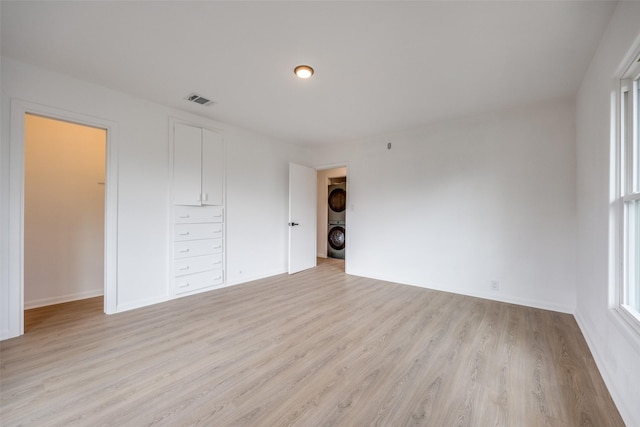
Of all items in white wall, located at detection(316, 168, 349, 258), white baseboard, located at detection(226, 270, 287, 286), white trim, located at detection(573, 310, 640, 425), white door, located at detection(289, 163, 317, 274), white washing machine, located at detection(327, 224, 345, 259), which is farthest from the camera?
white wall, located at detection(316, 168, 349, 258)

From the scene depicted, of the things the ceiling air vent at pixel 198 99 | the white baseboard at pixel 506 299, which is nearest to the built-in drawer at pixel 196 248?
the ceiling air vent at pixel 198 99

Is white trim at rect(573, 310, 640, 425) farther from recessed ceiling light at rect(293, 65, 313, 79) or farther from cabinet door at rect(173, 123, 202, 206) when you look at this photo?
cabinet door at rect(173, 123, 202, 206)

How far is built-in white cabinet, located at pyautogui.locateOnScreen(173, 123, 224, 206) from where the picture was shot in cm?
326

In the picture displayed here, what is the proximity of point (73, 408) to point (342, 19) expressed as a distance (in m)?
2.90

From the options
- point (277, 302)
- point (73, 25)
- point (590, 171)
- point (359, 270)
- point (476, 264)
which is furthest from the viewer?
point (359, 270)

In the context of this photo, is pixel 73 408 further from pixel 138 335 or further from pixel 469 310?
pixel 469 310

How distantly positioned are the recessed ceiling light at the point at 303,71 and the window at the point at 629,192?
7.01ft

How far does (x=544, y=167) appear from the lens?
2920mm

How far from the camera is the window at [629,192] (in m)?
1.46

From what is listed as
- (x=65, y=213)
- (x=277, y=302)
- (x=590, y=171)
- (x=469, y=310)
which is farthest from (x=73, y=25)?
(x=469, y=310)

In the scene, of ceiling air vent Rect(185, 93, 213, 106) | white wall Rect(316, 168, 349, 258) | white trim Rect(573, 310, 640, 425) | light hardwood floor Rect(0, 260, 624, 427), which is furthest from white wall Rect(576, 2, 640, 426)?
white wall Rect(316, 168, 349, 258)

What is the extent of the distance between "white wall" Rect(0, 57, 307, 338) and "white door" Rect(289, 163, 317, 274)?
25cm

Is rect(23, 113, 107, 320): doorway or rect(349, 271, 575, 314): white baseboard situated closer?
rect(349, 271, 575, 314): white baseboard

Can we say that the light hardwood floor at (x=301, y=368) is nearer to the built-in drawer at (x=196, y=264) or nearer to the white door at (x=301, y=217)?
the built-in drawer at (x=196, y=264)
